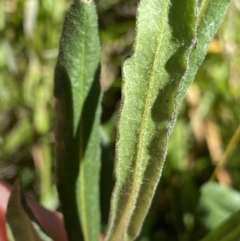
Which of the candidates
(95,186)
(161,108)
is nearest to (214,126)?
(95,186)

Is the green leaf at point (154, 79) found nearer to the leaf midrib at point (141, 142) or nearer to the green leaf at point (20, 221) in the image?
the leaf midrib at point (141, 142)

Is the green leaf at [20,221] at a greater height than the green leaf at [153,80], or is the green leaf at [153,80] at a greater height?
the green leaf at [153,80]

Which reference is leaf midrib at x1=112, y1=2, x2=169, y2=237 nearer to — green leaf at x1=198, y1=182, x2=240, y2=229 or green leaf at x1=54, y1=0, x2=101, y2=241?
green leaf at x1=54, y1=0, x2=101, y2=241

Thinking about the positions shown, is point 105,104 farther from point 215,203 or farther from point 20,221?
point 20,221

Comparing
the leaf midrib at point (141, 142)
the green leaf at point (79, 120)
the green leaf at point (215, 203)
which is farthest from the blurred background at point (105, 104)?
the leaf midrib at point (141, 142)

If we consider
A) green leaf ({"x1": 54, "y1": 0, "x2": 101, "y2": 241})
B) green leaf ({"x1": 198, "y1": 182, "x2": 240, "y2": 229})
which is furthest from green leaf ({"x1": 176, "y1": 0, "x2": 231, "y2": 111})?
green leaf ({"x1": 198, "y1": 182, "x2": 240, "y2": 229})

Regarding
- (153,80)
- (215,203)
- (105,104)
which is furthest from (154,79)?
(105,104)

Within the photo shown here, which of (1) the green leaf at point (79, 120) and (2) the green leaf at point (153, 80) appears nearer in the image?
(2) the green leaf at point (153, 80)
